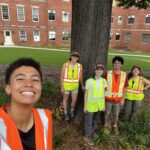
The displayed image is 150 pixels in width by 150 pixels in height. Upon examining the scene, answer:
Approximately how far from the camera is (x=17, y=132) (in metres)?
1.62

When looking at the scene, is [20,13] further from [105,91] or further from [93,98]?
[93,98]

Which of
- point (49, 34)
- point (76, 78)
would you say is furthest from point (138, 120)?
point (49, 34)

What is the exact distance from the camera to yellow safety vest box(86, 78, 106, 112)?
13.2ft

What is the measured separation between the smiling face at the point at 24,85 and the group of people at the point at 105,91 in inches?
93.2

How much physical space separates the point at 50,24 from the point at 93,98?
31.7 m

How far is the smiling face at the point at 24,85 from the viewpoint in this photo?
5.46ft

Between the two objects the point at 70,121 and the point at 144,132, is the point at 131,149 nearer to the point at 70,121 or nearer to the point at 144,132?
the point at 144,132

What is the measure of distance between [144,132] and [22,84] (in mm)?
3764

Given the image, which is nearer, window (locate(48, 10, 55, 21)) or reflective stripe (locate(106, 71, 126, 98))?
reflective stripe (locate(106, 71, 126, 98))

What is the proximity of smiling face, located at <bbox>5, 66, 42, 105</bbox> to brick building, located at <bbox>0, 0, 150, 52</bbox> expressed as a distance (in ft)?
102

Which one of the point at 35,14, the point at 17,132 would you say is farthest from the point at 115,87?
the point at 35,14

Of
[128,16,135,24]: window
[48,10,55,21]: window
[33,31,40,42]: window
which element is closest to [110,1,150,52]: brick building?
[128,16,135,24]: window

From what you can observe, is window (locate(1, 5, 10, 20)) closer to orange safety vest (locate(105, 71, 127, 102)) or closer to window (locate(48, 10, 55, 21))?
window (locate(48, 10, 55, 21))

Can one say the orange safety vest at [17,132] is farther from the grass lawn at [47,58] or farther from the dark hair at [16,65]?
the grass lawn at [47,58]
